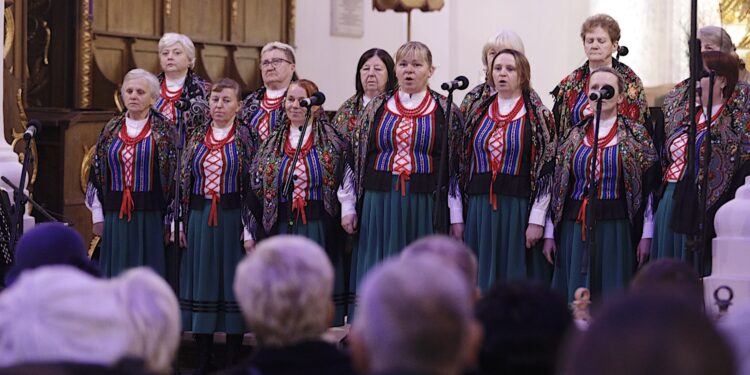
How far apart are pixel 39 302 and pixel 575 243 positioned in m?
4.54

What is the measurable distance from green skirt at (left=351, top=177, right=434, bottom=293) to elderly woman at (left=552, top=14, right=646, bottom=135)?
2.97 feet

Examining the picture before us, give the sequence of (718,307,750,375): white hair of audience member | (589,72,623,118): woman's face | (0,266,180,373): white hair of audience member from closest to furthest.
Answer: (0,266,180,373): white hair of audience member → (718,307,750,375): white hair of audience member → (589,72,623,118): woman's face

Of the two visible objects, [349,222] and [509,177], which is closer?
[509,177]

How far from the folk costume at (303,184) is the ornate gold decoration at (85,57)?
3.64 metres

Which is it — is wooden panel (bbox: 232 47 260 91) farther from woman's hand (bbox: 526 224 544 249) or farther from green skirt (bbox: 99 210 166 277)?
woman's hand (bbox: 526 224 544 249)

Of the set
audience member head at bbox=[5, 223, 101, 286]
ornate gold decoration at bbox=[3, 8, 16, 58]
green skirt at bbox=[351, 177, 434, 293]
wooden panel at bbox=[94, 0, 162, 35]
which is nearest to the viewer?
audience member head at bbox=[5, 223, 101, 286]

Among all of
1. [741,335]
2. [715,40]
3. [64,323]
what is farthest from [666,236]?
[64,323]

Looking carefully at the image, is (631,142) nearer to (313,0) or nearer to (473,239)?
(473,239)

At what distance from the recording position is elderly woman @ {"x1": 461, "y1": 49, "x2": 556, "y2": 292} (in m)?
7.06

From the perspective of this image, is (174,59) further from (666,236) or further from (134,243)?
(666,236)

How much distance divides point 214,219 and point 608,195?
2.05m

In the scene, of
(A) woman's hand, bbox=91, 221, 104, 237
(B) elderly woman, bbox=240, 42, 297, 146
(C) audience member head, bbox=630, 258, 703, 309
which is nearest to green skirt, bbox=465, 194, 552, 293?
(B) elderly woman, bbox=240, 42, 297, 146

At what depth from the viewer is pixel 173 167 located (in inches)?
303

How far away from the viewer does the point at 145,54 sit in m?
11.4
